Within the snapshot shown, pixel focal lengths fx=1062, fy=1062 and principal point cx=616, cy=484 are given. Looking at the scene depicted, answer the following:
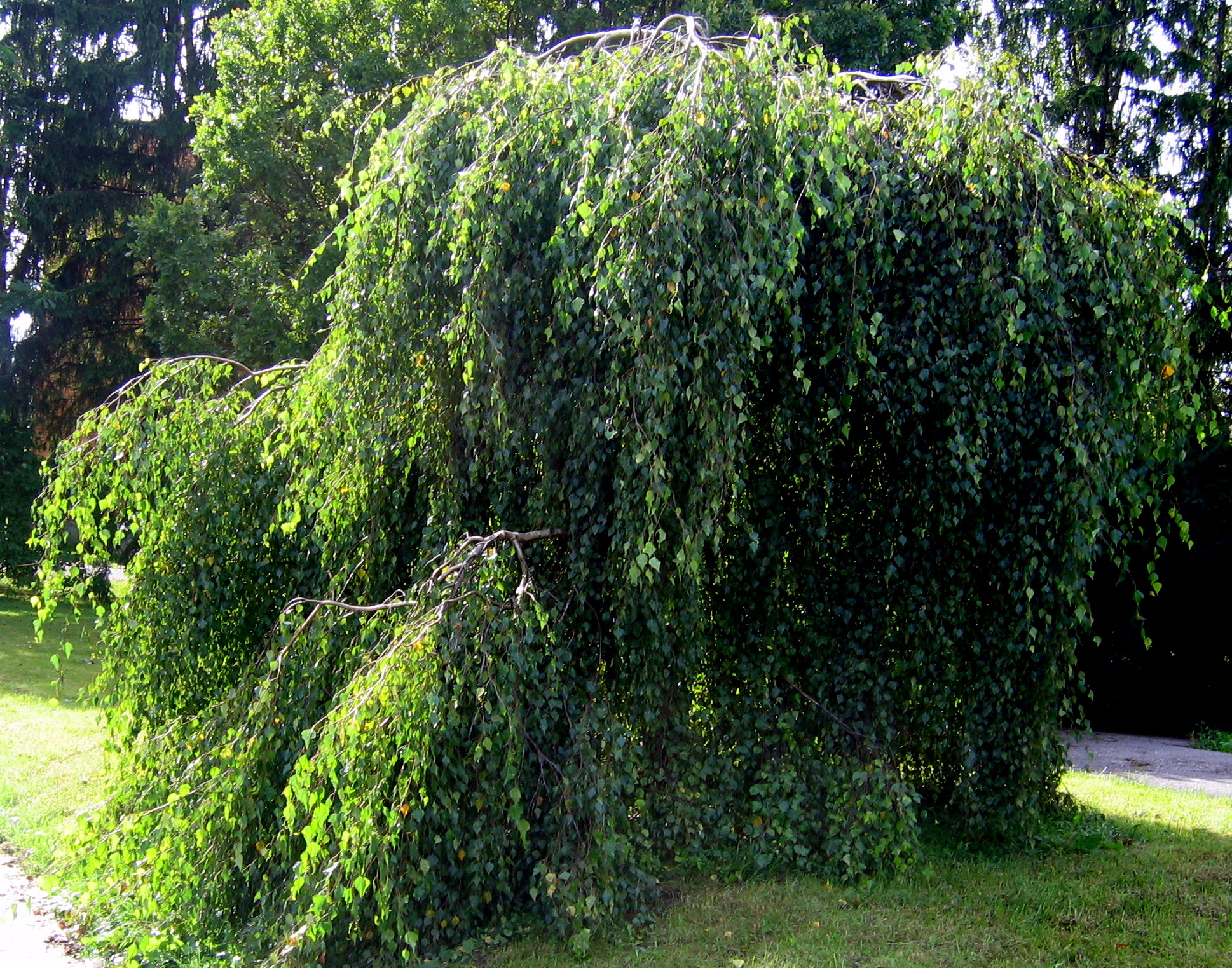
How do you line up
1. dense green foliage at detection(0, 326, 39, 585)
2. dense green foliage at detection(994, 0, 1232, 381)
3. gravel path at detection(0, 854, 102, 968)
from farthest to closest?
1. dense green foliage at detection(0, 326, 39, 585)
2. dense green foliage at detection(994, 0, 1232, 381)
3. gravel path at detection(0, 854, 102, 968)

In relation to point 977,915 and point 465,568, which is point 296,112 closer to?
point 465,568

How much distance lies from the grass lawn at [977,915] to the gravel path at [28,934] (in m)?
0.42

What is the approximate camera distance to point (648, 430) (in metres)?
4.16

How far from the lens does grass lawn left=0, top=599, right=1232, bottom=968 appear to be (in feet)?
13.7

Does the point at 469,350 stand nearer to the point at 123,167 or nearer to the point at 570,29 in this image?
the point at 570,29

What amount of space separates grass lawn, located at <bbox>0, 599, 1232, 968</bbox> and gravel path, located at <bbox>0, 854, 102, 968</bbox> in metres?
0.42

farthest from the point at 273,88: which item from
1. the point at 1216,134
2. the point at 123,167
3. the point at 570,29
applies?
the point at 1216,134

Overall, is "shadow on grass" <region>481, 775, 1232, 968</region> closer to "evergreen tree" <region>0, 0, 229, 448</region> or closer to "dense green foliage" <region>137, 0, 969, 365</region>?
"dense green foliage" <region>137, 0, 969, 365</region>

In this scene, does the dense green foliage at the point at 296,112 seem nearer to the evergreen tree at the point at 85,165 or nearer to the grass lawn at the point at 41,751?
the grass lawn at the point at 41,751

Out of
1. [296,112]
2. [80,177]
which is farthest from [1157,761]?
[80,177]

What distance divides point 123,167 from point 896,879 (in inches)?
663

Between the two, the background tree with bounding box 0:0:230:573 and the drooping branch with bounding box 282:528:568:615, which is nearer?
the drooping branch with bounding box 282:528:568:615

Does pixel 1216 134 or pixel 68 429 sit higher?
pixel 1216 134

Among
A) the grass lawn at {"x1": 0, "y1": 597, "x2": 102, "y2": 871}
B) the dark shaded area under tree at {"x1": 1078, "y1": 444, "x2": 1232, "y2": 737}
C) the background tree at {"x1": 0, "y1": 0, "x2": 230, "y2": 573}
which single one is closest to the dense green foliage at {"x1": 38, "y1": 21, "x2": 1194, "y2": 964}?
the grass lawn at {"x1": 0, "y1": 597, "x2": 102, "y2": 871}
